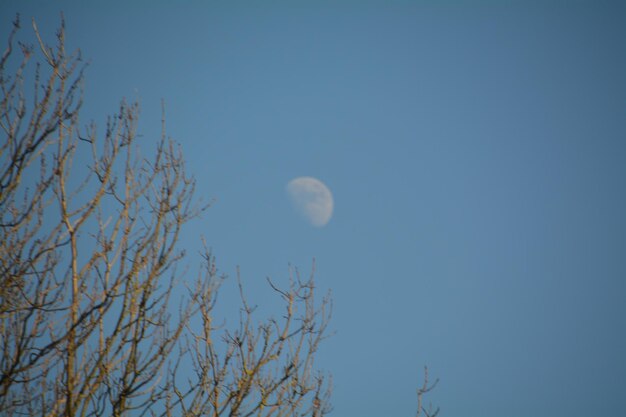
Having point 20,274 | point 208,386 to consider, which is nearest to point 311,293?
point 208,386

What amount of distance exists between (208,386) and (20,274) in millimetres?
1868

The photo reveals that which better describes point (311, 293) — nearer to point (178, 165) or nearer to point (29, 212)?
point (178, 165)

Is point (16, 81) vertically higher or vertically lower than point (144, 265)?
higher

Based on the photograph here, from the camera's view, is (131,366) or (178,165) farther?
(178,165)

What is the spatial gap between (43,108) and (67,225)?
0.80 m

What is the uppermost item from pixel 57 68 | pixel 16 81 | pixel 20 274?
pixel 57 68

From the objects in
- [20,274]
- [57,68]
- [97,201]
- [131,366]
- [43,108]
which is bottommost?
[131,366]

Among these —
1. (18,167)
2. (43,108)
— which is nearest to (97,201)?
(18,167)

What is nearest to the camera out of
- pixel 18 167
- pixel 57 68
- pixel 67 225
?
pixel 18 167

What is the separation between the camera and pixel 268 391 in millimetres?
3537

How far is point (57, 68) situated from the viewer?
3.04m

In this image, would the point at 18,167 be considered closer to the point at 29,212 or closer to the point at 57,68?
the point at 29,212

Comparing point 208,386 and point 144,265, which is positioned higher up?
point 144,265

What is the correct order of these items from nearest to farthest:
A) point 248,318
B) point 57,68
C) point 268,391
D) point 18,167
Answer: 1. point 18,167
2. point 57,68
3. point 268,391
4. point 248,318
